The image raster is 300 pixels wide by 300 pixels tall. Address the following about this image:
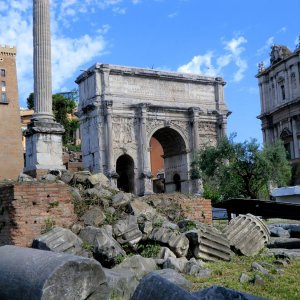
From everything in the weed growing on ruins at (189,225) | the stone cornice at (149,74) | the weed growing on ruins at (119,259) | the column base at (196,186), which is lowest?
the weed growing on ruins at (119,259)

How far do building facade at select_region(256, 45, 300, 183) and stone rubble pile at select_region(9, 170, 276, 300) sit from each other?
32.3m

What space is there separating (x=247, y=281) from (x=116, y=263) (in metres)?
1.94

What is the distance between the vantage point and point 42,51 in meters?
15.5

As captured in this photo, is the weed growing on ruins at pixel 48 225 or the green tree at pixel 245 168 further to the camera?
the green tree at pixel 245 168

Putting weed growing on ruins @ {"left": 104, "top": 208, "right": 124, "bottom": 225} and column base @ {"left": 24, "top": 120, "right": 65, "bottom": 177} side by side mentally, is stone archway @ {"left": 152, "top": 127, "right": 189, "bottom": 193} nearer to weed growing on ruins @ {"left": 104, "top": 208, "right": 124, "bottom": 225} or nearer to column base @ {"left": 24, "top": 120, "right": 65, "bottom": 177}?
column base @ {"left": 24, "top": 120, "right": 65, "bottom": 177}

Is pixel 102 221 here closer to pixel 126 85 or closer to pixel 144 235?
pixel 144 235

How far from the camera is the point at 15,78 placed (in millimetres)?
65125

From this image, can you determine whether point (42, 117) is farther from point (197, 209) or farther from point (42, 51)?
point (197, 209)

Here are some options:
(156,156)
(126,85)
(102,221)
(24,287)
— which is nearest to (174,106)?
(126,85)

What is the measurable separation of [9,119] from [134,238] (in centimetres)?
5573

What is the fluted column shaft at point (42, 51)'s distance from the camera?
1548 cm

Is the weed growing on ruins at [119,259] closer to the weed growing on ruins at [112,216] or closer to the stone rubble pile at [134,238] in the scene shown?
the stone rubble pile at [134,238]

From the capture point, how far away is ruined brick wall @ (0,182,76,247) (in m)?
8.67

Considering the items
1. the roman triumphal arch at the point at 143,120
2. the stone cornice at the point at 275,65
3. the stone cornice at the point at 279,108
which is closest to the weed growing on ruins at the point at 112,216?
the roman triumphal arch at the point at 143,120
